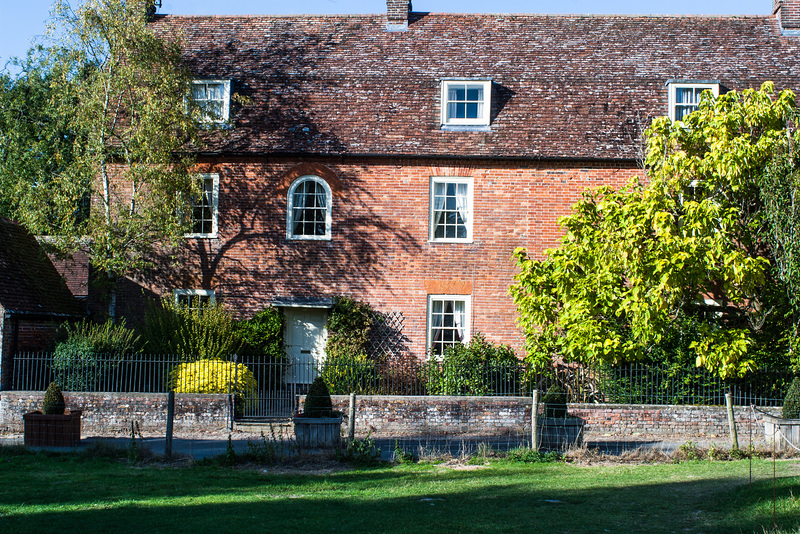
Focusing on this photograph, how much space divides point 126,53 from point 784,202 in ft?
51.2

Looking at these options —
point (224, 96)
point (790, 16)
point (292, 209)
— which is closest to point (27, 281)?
point (292, 209)

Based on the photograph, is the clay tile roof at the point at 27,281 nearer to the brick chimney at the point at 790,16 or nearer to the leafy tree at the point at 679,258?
the leafy tree at the point at 679,258

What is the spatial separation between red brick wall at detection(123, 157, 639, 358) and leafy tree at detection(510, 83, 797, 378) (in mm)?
2645

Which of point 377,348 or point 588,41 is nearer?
point 377,348

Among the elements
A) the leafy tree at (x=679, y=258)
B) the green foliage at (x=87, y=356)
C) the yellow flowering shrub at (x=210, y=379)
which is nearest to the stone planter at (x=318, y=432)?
the yellow flowering shrub at (x=210, y=379)

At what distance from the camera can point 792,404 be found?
46.8 ft

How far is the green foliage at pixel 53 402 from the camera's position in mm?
14070

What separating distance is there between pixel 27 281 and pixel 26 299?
2.93 feet

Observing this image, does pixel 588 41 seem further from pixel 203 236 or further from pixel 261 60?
pixel 203 236

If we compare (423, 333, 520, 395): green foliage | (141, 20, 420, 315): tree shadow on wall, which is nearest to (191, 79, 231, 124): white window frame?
(141, 20, 420, 315): tree shadow on wall

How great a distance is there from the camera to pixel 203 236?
20.7 m

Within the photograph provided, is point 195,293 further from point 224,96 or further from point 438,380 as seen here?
point 438,380

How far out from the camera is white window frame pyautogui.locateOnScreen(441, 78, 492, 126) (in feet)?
68.5

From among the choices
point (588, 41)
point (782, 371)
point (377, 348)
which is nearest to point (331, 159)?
point (377, 348)
